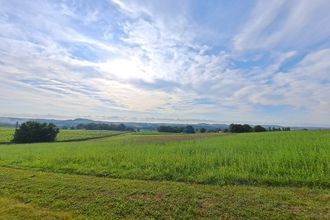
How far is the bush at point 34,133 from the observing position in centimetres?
6056

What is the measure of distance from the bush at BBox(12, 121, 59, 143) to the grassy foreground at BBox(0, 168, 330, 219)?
5954 centimetres

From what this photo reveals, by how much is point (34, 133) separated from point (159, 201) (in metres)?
64.9

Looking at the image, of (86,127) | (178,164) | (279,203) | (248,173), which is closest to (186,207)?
(279,203)


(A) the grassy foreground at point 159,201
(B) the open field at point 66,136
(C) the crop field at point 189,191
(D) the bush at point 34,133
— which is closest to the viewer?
(A) the grassy foreground at point 159,201

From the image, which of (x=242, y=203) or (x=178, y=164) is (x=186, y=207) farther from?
(x=178, y=164)

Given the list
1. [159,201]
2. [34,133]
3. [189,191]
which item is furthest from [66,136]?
[159,201]

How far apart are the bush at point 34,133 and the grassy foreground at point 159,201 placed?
59.5 meters

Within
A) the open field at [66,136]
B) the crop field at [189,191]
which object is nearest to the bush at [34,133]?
the open field at [66,136]

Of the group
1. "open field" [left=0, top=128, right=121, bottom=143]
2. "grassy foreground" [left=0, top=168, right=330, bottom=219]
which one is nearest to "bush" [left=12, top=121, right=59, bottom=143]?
"open field" [left=0, top=128, right=121, bottom=143]

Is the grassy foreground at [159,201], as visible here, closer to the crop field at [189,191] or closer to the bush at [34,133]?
the crop field at [189,191]

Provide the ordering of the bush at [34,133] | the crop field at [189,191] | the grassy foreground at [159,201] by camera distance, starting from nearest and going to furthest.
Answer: the grassy foreground at [159,201], the crop field at [189,191], the bush at [34,133]

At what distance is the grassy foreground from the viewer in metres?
6.16

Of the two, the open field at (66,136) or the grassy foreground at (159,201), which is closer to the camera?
the grassy foreground at (159,201)

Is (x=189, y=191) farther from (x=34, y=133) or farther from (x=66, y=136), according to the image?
(x=66, y=136)
